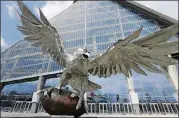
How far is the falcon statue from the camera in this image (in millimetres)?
2996

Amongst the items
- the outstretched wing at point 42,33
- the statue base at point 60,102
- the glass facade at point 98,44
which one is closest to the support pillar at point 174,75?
the glass facade at point 98,44

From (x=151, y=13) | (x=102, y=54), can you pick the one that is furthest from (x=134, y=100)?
(x=102, y=54)

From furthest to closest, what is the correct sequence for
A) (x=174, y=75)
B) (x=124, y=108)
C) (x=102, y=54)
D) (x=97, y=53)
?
(x=174, y=75) < (x=97, y=53) < (x=124, y=108) < (x=102, y=54)

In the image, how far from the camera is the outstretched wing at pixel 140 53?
2.89 m

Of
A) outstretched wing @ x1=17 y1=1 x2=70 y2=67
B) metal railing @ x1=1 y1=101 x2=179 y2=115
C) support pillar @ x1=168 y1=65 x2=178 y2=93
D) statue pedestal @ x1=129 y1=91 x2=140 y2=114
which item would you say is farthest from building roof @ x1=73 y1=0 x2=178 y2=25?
outstretched wing @ x1=17 y1=1 x2=70 y2=67

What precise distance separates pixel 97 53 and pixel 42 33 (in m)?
15.4

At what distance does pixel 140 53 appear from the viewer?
129 inches

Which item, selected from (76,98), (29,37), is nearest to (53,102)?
(76,98)

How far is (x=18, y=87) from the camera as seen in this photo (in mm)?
22750

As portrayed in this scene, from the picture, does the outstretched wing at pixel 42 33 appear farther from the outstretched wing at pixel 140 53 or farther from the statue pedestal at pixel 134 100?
the statue pedestal at pixel 134 100

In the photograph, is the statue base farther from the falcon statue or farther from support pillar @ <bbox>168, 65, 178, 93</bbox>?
support pillar @ <bbox>168, 65, 178, 93</bbox>

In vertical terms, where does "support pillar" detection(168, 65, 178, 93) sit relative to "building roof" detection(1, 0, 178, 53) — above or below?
below

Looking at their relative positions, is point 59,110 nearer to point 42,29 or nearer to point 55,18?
point 42,29

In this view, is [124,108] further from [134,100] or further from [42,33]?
[42,33]
